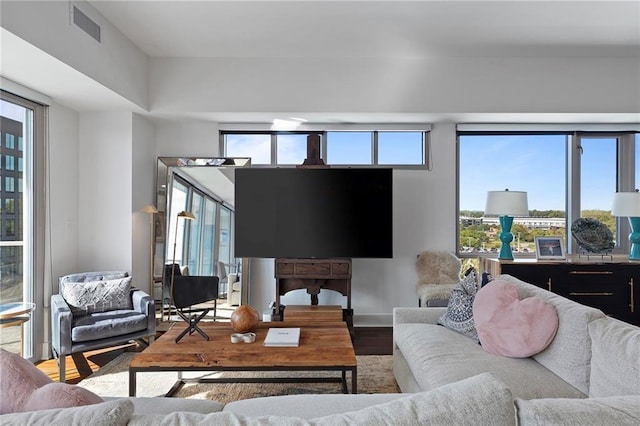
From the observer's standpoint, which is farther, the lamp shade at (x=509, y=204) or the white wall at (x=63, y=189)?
the lamp shade at (x=509, y=204)

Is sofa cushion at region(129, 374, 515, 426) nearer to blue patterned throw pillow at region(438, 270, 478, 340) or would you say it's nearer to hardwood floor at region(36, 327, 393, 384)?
blue patterned throw pillow at region(438, 270, 478, 340)

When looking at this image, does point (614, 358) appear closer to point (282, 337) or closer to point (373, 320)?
point (282, 337)

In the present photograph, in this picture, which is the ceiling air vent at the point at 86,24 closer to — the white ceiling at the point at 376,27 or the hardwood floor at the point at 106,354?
the white ceiling at the point at 376,27

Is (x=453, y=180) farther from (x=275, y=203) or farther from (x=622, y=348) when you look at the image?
(x=622, y=348)

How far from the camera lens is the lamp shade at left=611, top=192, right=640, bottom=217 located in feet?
12.0

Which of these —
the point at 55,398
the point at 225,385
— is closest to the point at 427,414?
the point at 55,398

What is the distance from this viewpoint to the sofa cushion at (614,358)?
4.27 ft

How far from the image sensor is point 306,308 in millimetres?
3604

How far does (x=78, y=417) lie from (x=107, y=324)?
8.01 ft

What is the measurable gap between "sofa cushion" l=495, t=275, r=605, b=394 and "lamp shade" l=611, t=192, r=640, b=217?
2.51m


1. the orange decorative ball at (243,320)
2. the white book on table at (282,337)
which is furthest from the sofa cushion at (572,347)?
the orange decorative ball at (243,320)

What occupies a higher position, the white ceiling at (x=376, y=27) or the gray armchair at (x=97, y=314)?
the white ceiling at (x=376, y=27)

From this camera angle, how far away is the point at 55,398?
90 cm

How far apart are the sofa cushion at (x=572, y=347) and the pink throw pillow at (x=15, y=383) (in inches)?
76.1
